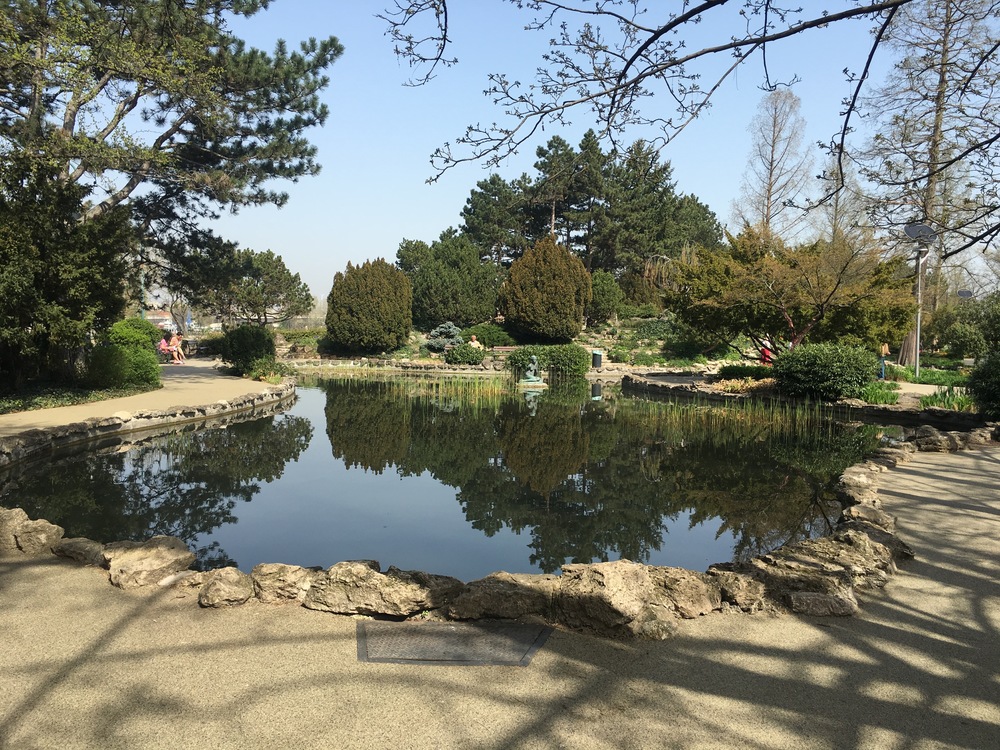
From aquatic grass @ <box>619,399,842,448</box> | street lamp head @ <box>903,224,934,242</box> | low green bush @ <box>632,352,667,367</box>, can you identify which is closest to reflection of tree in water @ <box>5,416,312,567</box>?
street lamp head @ <box>903,224,934,242</box>

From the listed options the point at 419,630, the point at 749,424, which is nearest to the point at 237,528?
the point at 419,630

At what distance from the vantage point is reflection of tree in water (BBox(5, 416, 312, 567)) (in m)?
5.64

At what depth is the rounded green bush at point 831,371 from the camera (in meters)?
13.9

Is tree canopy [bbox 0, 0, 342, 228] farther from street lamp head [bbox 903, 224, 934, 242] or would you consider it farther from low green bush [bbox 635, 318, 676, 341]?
low green bush [bbox 635, 318, 676, 341]

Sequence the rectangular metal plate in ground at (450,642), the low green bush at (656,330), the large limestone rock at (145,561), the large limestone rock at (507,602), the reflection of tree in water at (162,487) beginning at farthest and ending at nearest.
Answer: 1. the low green bush at (656,330)
2. the reflection of tree in water at (162,487)
3. the large limestone rock at (145,561)
4. the large limestone rock at (507,602)
5. the rectangular metal plate in ground at (450,642)

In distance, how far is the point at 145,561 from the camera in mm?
3756

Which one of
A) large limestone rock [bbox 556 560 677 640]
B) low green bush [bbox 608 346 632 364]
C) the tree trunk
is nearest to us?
large limestone rock [bbox 556 560 677 640]

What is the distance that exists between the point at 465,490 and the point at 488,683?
177 inches

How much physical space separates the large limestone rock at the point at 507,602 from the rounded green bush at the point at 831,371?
41.1ft

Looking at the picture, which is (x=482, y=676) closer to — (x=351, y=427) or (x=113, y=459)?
(x=113, y=459)

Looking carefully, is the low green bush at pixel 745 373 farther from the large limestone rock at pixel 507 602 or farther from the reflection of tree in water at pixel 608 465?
the large limestone rock at pixel 507 602

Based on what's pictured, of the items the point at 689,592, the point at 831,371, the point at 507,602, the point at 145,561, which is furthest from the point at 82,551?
the point at 831,371

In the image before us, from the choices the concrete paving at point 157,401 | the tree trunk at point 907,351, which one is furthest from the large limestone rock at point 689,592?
the tree trunk at point 907,351

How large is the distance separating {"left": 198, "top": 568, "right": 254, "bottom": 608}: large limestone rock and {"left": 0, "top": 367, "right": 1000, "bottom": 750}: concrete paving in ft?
0.22
